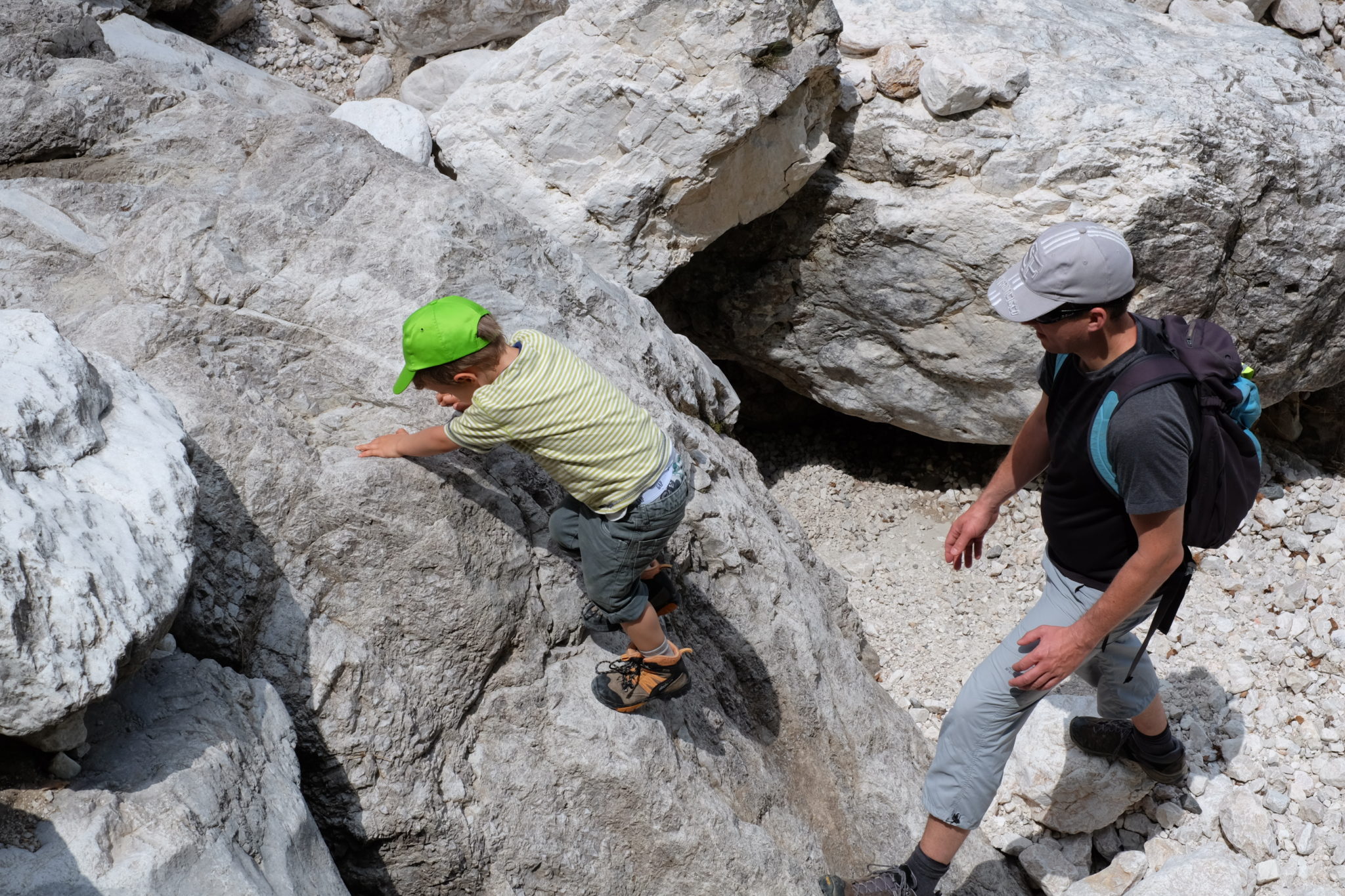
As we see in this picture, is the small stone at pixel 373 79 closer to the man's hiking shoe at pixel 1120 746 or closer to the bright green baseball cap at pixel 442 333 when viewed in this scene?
A: the bright green baseball cap at pixel 442 333

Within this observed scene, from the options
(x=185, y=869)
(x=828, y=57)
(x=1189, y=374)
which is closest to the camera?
(x=185, y=869)

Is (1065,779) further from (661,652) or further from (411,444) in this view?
(411,444)

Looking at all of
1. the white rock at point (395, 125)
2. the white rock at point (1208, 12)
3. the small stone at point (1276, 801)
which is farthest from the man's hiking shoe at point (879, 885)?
the white rock at point (1208, 12)

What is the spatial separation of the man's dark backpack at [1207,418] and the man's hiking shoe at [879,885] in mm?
1338

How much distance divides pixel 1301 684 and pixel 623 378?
323 centimetres

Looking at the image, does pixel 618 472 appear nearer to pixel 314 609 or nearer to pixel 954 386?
pixel 314 609

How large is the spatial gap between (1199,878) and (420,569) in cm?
278

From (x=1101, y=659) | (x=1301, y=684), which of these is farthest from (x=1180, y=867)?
(x=1301, y=684)

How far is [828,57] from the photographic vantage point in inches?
198

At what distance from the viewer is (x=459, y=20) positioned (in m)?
6.39

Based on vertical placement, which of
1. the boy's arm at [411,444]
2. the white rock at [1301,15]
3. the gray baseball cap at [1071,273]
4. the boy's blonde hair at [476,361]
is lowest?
the white rock at [1301,15]

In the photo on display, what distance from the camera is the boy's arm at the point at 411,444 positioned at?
2.76m

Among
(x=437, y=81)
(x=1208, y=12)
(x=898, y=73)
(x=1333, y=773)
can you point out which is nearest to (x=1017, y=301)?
(x=1333, y=773)

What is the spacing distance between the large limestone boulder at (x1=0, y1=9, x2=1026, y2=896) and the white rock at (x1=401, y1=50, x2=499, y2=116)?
2410mm
